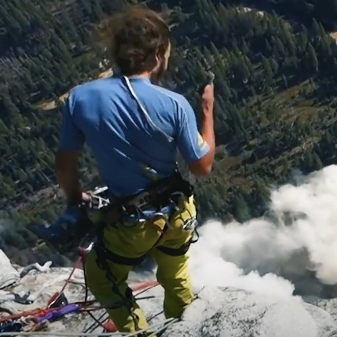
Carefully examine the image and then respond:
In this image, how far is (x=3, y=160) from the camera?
312 ft

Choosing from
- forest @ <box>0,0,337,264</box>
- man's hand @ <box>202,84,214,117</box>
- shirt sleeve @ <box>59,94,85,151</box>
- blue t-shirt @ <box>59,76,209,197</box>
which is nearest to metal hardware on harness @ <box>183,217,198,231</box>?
blue t-shirt @ <box>59,76,209,197</box>

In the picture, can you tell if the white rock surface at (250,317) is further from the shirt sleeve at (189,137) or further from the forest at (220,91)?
the forest at (220,91)

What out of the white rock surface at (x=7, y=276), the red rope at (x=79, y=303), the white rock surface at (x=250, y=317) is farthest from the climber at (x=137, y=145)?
the white rock surface at (x=7, y=276)

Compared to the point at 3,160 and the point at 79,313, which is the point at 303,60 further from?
the point at 79,313

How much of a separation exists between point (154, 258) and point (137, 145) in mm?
1149

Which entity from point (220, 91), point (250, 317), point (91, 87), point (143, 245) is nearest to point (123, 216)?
point (143, 245)

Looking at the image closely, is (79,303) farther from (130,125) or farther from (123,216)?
(130,125)

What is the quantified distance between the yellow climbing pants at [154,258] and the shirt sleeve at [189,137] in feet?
1.73

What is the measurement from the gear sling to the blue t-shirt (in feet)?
0.18

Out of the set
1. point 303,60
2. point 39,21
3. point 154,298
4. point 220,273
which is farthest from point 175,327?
point 39,21

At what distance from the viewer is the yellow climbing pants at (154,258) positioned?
5348 mm

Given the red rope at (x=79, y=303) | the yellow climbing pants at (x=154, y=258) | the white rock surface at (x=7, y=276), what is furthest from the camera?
the white rock surface at (x=7, y=276)

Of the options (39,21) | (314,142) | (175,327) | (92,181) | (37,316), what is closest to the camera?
(175,327)

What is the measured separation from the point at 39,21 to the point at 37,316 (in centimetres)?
11662
